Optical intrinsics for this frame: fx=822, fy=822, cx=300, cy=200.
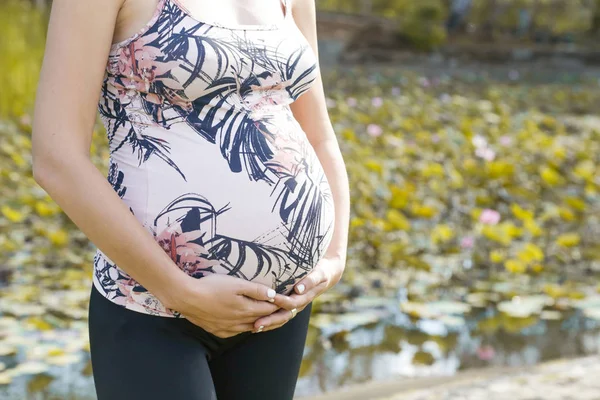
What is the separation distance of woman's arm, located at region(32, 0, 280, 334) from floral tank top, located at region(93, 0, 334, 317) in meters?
0.05

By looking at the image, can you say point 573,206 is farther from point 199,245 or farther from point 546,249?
point 199,245

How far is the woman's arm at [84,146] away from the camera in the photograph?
3.23 ft

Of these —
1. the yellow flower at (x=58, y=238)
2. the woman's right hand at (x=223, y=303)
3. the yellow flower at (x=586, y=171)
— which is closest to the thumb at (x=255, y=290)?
the woman's right hand at (x=223, y=303)

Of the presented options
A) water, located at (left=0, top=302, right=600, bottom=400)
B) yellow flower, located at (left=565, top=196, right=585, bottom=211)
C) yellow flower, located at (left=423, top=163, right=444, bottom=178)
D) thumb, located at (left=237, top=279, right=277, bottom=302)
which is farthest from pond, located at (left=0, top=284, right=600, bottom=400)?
thumb, located at (left=237, top=279, right=277, bottom=302)

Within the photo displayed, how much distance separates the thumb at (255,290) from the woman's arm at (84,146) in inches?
2.5

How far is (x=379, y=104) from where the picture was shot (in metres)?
6.74

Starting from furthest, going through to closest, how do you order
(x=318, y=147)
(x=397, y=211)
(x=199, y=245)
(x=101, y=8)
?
1. (x=397, y=211)
2. (x=318, y=147)
3. (x=199, y=245)
4. (x=101, y=8)

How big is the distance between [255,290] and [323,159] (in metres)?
0.34

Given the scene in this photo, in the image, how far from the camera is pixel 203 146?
3.53ft

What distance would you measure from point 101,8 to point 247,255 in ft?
1.22

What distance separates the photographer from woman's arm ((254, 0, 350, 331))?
4.09ft

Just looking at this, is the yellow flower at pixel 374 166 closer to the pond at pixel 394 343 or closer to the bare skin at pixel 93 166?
the pond at pixel 394 343

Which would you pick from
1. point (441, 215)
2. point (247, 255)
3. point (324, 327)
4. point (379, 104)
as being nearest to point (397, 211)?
point (441, 215)

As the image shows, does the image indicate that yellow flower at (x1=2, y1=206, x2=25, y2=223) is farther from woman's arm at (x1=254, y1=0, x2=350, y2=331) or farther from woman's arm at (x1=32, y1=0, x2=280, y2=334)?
woman's arm at (x1=32, y1=0, x2=280, y2=334)
